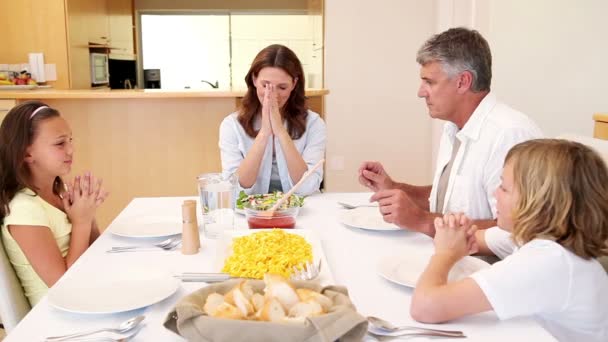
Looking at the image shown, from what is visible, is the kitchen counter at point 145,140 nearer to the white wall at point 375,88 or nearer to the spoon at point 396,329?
the white wall at point 375,88

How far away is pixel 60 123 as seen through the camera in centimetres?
166

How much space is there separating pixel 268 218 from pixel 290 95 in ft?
3.19

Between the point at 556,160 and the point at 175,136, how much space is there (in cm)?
277

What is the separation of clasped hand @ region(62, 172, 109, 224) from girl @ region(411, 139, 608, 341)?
39.8 inches

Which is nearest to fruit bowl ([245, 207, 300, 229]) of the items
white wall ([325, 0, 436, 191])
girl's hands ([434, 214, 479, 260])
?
girl's hands ([434, 214, 479, 260])

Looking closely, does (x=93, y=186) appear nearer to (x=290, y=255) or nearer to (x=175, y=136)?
(x=290, y=255)

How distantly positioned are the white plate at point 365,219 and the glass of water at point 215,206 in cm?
34

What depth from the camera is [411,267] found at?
1.25 meters

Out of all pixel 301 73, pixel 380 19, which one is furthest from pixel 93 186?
pixel 380 19

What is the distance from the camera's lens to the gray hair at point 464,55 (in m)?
1.74

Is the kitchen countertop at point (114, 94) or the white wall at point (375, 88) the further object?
the white wall at point (375, 88)

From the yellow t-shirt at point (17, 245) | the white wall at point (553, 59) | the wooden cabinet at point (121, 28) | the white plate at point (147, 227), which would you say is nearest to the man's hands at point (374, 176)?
the white plate at point (147, 227)

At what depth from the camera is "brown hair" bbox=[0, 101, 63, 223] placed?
1545 mm

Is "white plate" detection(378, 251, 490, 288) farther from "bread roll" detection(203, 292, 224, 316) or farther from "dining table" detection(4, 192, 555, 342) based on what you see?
"bread roll" detection(203, 292, 224, 316)
